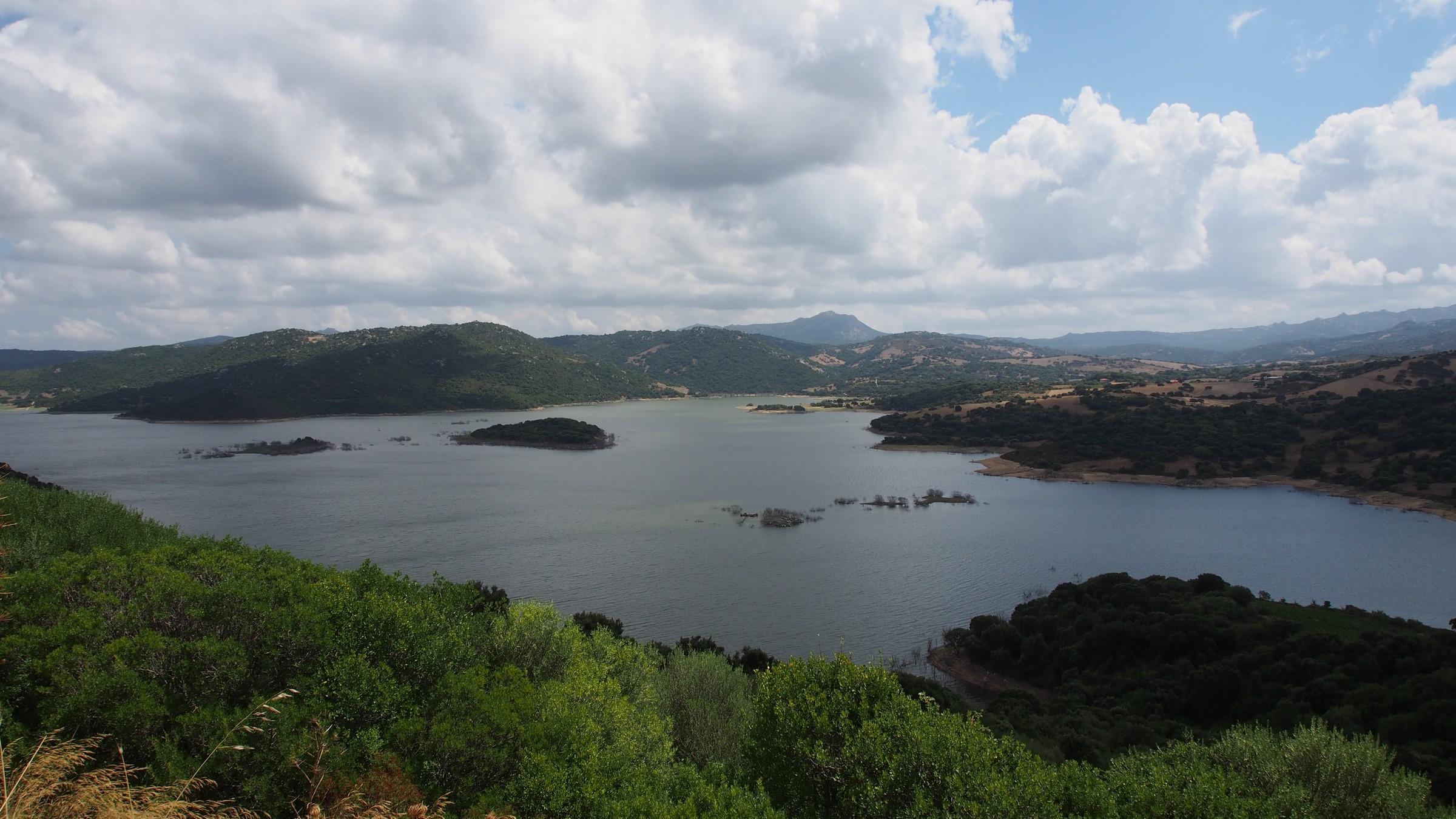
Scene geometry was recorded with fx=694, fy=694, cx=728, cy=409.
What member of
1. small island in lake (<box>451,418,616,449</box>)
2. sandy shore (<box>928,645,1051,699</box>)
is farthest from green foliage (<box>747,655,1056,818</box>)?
small island in lake (<box>451,418,616,449</box>)

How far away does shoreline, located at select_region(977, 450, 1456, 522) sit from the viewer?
210ft

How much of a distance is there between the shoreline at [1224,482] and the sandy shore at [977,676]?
180 feet

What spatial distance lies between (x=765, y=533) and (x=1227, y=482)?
5691 centimetres

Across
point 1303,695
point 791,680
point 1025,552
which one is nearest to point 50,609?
point 791,680

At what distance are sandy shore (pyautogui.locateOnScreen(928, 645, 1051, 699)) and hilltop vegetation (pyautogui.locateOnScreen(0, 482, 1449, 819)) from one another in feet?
50.2

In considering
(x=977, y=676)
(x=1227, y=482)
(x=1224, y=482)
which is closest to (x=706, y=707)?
(x=977, y=676)

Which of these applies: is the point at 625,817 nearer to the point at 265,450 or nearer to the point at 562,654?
the point at 562,654

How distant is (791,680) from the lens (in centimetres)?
1452

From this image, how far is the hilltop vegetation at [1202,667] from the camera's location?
71.7ft

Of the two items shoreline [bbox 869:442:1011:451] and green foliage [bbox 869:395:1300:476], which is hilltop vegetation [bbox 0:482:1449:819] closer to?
green foliage [bbox 869:395:1300:476]

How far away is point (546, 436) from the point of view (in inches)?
4744

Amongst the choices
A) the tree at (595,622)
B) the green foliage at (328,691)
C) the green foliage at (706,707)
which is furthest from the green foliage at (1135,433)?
the green foliage at (328,691)

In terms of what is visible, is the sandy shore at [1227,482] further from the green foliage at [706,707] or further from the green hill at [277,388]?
the green hill at [277,388]

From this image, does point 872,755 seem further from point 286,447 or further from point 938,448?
point 286,447
